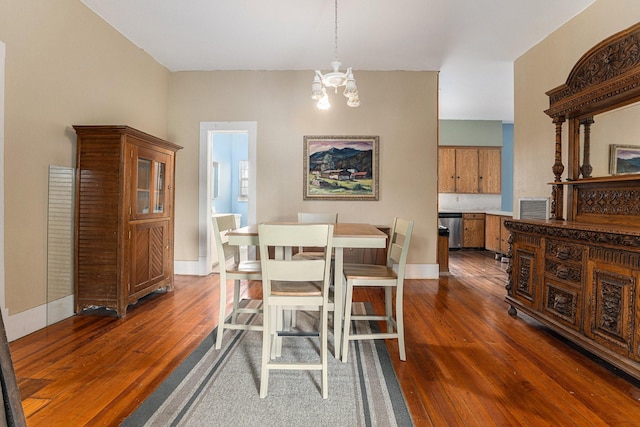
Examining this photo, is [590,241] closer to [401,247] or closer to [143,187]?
[401,247]

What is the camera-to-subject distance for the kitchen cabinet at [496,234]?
629cm

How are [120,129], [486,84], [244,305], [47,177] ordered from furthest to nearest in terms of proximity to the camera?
1. [486,84]
2. [244,305]
3. [120,129]
4. [47,177]

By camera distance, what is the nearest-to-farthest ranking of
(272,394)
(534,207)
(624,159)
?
(272,394) < (624,159) < (534,207)

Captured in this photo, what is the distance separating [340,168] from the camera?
455 centimetres

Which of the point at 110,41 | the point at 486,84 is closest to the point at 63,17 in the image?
the point at 110,41

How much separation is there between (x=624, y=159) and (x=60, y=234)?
4624mm

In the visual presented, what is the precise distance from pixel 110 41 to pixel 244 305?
3097 mm

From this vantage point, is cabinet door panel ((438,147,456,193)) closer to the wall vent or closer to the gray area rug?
the wall vent

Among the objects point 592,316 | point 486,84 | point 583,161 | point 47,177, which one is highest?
point 486,84

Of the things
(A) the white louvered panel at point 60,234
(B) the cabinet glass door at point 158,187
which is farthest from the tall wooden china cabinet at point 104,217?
(B) the cabinet glass door at point 158,187

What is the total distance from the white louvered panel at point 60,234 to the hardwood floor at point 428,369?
311 millimetres

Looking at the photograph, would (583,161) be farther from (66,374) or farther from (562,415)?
(66,374)

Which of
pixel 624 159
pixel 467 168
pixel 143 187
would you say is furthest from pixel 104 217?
pixel 467 168

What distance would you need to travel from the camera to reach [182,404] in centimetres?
166
